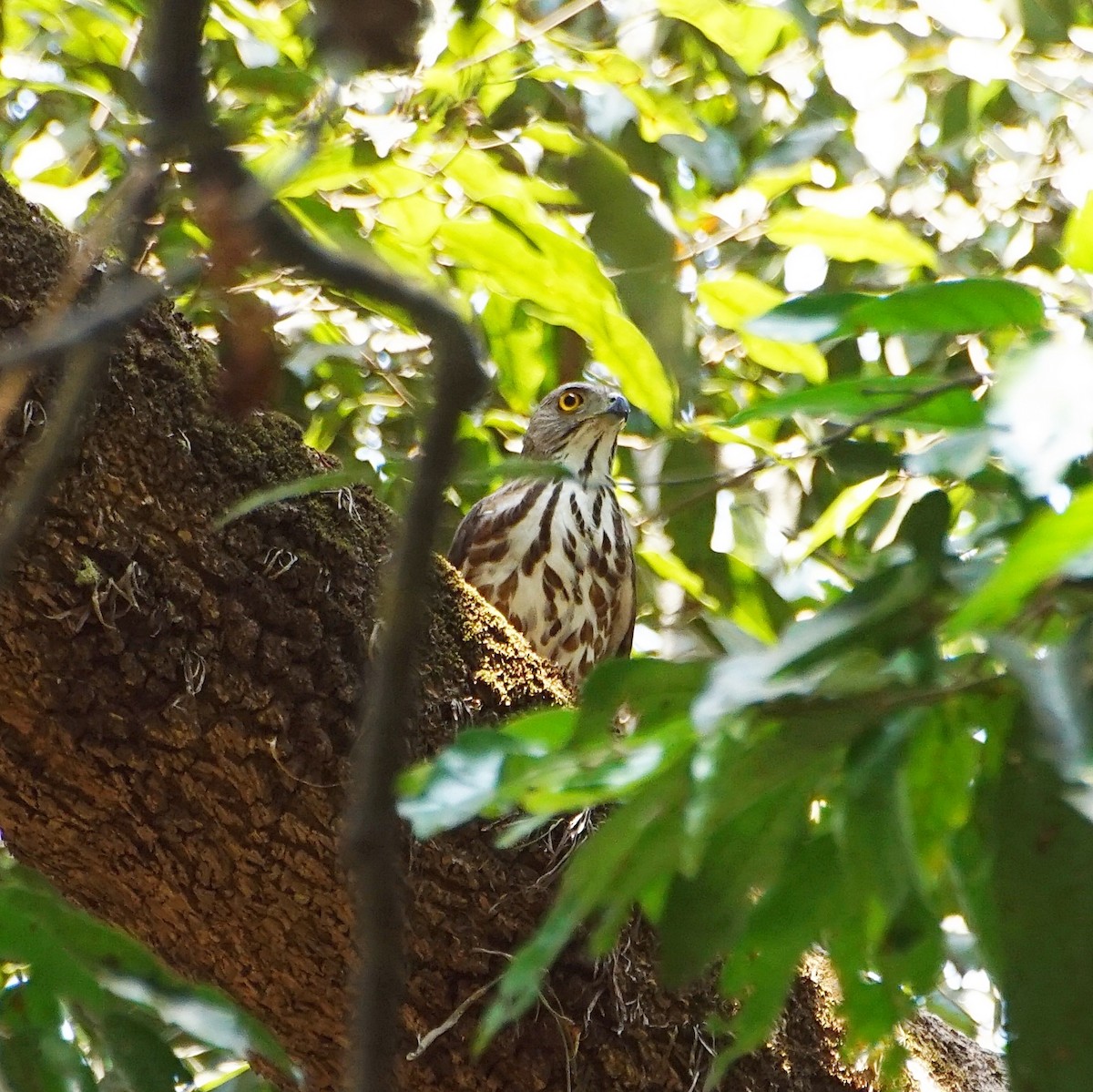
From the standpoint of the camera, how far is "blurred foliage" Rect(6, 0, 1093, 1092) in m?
1.10

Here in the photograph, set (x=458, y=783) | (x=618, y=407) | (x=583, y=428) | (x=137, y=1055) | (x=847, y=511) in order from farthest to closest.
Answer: (x=583, y=428), (x=618, y=407), (x=847, y=511), (x=137, y=1055), (x=458, y=783)

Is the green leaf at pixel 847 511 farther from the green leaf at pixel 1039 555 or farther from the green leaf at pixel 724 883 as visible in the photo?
the green leaf at pixel 1039 555

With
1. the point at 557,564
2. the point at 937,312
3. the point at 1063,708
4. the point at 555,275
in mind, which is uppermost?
the point at 555,275

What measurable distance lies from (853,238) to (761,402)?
1.54 m

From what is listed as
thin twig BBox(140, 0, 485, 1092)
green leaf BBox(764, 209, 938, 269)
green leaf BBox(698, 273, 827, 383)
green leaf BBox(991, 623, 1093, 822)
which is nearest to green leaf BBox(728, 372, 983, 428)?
green leaf BBox(991, 623, 1093, 822)

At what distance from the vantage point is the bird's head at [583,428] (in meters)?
4.44

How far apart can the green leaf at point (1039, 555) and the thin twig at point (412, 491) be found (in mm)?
337

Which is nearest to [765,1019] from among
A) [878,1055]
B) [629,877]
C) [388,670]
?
[629,877]

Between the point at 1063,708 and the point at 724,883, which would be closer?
the point at 1063,708

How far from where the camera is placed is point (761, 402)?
136cm

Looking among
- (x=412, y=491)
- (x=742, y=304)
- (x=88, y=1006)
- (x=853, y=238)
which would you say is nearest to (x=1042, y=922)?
(x=412, y=491)

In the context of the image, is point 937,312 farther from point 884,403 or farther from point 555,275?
point 555,275

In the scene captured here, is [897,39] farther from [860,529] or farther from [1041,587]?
[1041,587]

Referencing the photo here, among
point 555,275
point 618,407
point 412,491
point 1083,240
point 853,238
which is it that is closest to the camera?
point 412,491
